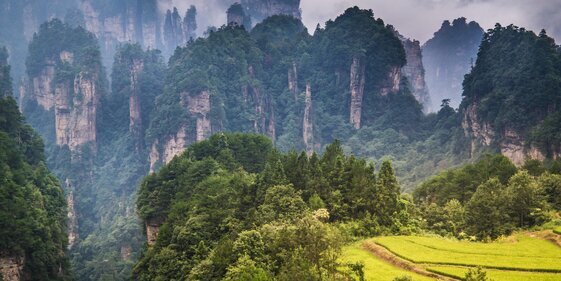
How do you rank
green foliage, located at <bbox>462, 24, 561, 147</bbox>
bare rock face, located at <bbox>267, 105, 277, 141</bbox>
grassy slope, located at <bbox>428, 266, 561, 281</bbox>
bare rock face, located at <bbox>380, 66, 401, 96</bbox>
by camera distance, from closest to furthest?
1. grassy slope, located at <bbox>428, 266, 561, 281</bbox>
2. green foliage, located at <bbox>462, 24, 561, 147</bbox>
3. bare rock face, located at <bbox>380, 66, 401, 96</bbox>
4. bare rock face, located at <bbox>267, 105, 277, 141</bbox>

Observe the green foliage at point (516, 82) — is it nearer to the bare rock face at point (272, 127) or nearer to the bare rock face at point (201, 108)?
the bare rock face at point (272, 127)

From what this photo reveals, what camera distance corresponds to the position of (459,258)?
83.6 feet

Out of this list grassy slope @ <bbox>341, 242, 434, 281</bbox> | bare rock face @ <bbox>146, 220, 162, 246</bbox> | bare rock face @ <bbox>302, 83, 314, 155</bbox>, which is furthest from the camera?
bare rock face @ <bbox>302, 83, 314, 155</bbox>

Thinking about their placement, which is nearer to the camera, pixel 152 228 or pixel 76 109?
pixel 152 228

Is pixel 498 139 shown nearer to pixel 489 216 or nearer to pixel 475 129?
pixel 475 129

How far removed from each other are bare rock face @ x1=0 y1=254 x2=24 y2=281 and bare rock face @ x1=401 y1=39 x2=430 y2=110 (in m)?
132

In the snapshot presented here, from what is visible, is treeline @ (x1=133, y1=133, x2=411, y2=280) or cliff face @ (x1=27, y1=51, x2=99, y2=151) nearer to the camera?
treeline @ (x1=133, y1=133, x2=411, y2=280)

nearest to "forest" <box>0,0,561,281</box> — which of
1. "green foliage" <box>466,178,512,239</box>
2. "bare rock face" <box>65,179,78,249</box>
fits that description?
"green foliage" <box>466,178,512,239</box>

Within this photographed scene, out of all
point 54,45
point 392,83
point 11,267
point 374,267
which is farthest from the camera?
point 54,45

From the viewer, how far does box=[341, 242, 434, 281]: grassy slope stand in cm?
2405

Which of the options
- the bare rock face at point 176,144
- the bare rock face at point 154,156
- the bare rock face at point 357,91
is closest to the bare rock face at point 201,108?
the bare rock face at point 176,144

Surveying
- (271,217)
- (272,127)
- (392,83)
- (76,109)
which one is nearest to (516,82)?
(392,83)

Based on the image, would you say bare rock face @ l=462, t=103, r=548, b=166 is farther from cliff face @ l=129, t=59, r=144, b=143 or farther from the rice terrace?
cliff face @ l=129, t=59, r=144, b=143

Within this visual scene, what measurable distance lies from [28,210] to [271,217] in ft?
92.1
